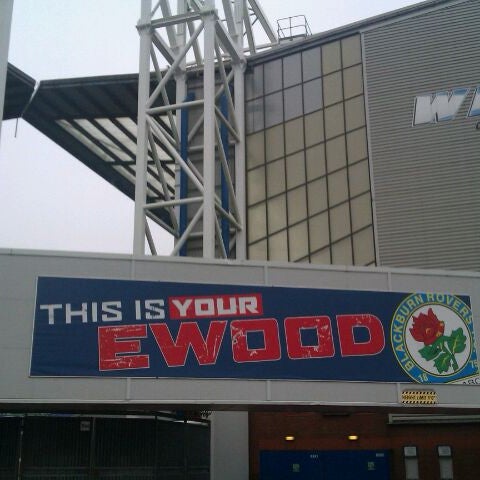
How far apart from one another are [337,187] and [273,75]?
6.22 m

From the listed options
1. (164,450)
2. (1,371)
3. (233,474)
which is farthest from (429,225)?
(1,371)

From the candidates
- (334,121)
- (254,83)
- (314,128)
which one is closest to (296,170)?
(314,128)

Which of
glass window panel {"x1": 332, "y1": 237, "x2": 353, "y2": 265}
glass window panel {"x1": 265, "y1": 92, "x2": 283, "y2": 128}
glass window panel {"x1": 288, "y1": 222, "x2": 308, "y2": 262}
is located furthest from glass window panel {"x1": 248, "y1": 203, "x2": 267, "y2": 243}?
glass window panel {"x1": 265, "y1": 92, "x2": 283, "y2": 128}

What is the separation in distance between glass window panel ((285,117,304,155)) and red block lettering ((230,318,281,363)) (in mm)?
14557

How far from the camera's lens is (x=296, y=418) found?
A: 2372 cm

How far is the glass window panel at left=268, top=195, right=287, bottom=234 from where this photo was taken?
28.8 meters

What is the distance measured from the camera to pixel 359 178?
27.7m

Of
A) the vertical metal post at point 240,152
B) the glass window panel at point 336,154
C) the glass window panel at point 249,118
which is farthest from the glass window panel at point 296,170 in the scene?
the glass window panel at point 249,118

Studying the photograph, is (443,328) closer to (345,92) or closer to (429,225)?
(429,225)

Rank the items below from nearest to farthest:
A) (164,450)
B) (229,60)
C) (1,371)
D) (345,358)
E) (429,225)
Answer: (1,371)
(345,358)
(164,450)
(429,225)
(229,60)

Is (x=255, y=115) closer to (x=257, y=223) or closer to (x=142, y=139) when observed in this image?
(x=257, y=223)

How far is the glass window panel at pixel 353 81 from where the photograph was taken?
28.7 meters

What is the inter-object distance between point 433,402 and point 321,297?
3.53 metres

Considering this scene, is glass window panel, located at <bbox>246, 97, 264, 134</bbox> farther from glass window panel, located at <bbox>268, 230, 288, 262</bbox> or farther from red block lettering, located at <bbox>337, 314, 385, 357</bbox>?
red block lettering, located at <bbox>337, 314, 385, 357</bbox>
